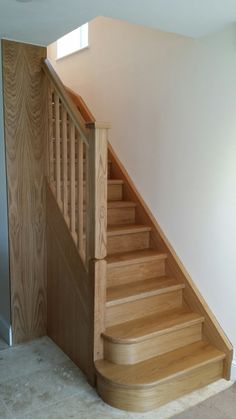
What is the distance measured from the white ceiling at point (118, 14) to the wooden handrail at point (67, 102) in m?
0.27

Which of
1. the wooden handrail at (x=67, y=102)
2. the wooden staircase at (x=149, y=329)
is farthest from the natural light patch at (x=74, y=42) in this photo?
the wooden staircase at (x=149, y=329)

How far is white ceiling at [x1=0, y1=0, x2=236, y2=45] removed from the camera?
6.30 ft

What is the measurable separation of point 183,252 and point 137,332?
0.72 metres

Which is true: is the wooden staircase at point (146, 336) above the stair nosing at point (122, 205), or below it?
below

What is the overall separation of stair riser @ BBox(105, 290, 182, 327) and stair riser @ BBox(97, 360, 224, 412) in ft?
1.30

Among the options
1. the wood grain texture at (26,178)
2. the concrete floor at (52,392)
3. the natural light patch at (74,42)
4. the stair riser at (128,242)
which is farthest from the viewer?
the natural light patch at (74,42)

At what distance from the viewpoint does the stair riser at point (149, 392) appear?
2086mm

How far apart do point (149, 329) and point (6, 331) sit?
1197 mm

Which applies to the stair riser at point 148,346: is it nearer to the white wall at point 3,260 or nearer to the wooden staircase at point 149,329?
the wooden staircase at point 149,329

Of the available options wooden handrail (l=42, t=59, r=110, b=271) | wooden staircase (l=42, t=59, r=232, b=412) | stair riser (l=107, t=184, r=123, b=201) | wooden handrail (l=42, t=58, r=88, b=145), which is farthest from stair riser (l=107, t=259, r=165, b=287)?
wooden handrail (l=42, t=58, r=88, b=145)

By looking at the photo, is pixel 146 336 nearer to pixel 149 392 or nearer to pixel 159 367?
pixel 159 367

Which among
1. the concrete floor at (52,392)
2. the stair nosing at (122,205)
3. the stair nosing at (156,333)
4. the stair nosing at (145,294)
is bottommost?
the concrete floor at (52,392)

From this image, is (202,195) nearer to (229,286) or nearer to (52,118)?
(229,286)

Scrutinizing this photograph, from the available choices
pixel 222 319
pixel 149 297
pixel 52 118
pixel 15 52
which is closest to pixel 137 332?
pixel 149 297
